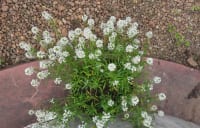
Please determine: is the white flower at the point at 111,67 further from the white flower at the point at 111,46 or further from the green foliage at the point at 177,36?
the green foliage at the point at 177,36

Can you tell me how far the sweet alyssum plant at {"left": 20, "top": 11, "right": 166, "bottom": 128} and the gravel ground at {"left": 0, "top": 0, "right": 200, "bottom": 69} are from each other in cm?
44

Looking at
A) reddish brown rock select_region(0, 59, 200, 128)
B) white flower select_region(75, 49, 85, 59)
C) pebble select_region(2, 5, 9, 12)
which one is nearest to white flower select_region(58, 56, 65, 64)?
white flower select_region(75, 49, 85, 59)

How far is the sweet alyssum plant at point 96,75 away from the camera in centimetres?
182

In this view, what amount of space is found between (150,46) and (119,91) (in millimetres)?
535

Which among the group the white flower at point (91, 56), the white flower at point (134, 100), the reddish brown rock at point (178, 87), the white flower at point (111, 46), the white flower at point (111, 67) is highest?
the white flower at point (111, 46)

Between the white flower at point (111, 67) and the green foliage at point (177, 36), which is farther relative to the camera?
the green foliage at point (177, 36)

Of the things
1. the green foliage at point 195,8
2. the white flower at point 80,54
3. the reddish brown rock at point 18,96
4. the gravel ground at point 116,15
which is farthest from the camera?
the green foliage at point 195,8

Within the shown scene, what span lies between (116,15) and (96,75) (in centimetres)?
65

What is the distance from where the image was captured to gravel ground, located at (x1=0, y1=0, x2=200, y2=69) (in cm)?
236

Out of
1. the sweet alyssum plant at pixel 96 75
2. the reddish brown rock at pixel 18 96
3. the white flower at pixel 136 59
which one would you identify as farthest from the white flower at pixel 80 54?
the reddish brown rock at pixel 18 96

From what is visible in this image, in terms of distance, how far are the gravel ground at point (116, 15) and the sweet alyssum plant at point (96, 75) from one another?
441mm

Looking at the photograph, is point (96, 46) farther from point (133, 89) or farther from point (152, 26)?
point (152, 26)

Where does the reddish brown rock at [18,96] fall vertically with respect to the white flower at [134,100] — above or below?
below

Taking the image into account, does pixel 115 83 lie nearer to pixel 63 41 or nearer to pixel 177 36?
pixel 63 41
